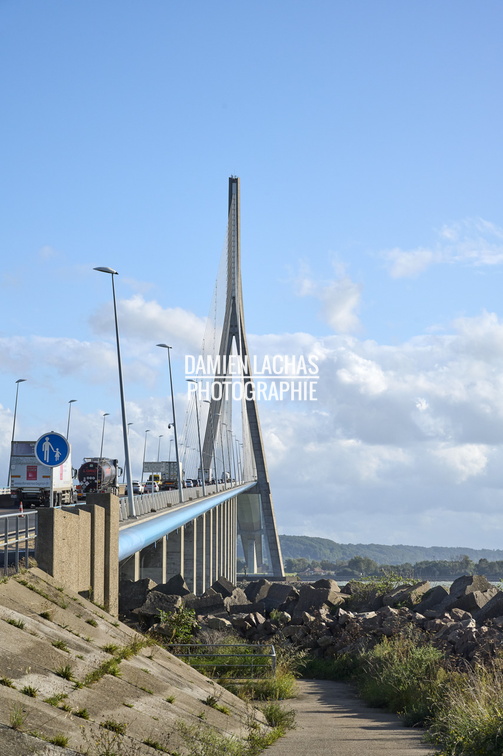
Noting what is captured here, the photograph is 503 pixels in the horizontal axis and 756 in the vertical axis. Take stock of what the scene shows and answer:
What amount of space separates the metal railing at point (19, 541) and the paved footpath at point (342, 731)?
4.76 metres

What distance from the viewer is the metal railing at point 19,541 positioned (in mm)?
14562

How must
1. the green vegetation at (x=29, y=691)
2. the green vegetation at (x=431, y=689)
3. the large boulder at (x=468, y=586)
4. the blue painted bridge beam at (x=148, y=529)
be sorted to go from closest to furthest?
the green vegetation at (x=29, y=691), the green vegetation at (x=431, y=689), the blue painted bridge beam at (x=148, y=529), the large boulder at (x=468, y=586)

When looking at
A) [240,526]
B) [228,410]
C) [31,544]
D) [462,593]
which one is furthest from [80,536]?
[240,526]

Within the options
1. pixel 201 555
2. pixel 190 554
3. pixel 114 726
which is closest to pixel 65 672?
pixel 114 726

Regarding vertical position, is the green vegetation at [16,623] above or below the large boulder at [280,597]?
above

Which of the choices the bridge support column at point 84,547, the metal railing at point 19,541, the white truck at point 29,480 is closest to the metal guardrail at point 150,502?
the white truck at point 29,480

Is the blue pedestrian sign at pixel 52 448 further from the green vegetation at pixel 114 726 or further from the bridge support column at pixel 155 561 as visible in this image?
the bridge support column at pixel 155 561

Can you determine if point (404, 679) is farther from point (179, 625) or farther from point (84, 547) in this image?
point (84, 547)

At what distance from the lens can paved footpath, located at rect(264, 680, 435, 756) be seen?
13055 mm

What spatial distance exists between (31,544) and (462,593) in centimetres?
2062

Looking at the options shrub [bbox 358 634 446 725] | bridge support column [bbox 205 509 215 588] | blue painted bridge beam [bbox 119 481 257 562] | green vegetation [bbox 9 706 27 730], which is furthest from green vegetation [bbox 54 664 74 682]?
bridge support column [bbox 205 509 215 588]

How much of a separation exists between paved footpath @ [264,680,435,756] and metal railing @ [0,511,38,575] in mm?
4755

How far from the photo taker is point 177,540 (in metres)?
50.2

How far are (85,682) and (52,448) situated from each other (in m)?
6.68
